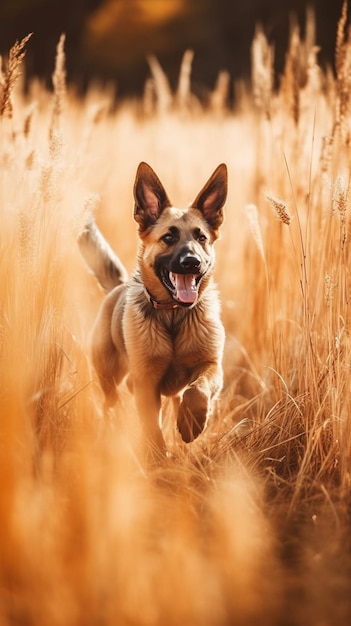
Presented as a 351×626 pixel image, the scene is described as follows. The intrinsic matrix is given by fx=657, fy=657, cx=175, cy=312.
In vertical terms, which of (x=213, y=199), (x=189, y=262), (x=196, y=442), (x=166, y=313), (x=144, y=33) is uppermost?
(x=144, y=33)

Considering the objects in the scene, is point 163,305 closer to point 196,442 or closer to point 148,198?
point 148,198

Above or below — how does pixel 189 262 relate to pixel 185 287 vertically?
above

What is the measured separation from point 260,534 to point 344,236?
1.36 metres

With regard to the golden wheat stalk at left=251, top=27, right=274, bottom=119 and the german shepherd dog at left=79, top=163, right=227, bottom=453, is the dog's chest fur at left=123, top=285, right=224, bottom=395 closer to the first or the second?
the german shepherd dog at left=79, top=163, right=227, bottom=453

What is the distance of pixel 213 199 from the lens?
3.71 meters

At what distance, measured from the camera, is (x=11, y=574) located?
197 centimetres

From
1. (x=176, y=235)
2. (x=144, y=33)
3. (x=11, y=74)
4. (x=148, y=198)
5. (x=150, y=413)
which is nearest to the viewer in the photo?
(x=11, y=74)

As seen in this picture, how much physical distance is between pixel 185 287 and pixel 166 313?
0.86 ft

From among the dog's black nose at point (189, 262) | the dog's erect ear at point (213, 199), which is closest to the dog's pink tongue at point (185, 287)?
the dog's black nose at point (189, 262)

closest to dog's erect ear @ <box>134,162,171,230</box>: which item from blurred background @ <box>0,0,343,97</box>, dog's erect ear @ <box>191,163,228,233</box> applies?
dog's erect ear @ <box>191,163,228,233</box>

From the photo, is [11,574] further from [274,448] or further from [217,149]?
[217,149]

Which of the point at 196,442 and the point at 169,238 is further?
the point at 169,238

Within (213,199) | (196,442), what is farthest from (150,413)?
(213,199)

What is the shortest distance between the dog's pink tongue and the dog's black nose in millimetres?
128
